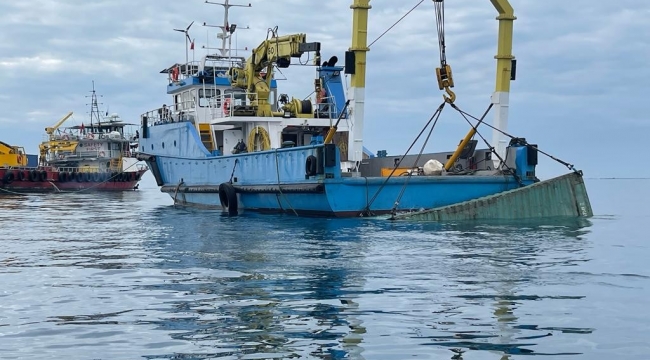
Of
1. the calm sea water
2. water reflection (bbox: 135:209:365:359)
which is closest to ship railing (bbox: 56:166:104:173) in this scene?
the calm sea water

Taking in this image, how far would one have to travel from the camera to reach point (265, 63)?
2202 centimetres

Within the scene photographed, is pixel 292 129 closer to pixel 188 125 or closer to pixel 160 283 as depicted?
pixel 188 125

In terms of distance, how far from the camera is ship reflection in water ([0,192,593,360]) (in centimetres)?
591

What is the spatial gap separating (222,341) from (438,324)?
1.79 m

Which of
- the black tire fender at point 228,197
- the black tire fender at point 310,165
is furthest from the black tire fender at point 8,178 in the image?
the black tire fender at point 310,165

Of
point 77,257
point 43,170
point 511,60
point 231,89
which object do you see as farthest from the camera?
point 43,170

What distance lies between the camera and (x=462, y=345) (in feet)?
19.1

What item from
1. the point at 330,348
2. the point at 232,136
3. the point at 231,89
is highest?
the point at 231,89

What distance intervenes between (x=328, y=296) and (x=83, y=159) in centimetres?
5193

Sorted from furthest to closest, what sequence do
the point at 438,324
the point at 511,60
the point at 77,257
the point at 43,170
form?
the point at 43,170 < the point at 511,60 < the point at 77,257 < the point at 438,324

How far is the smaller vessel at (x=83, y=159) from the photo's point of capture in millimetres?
50500

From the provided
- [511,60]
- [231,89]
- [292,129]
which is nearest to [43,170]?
[231,89]

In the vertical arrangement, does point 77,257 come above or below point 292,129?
below

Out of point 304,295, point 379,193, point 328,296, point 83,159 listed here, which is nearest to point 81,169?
point 83,159
